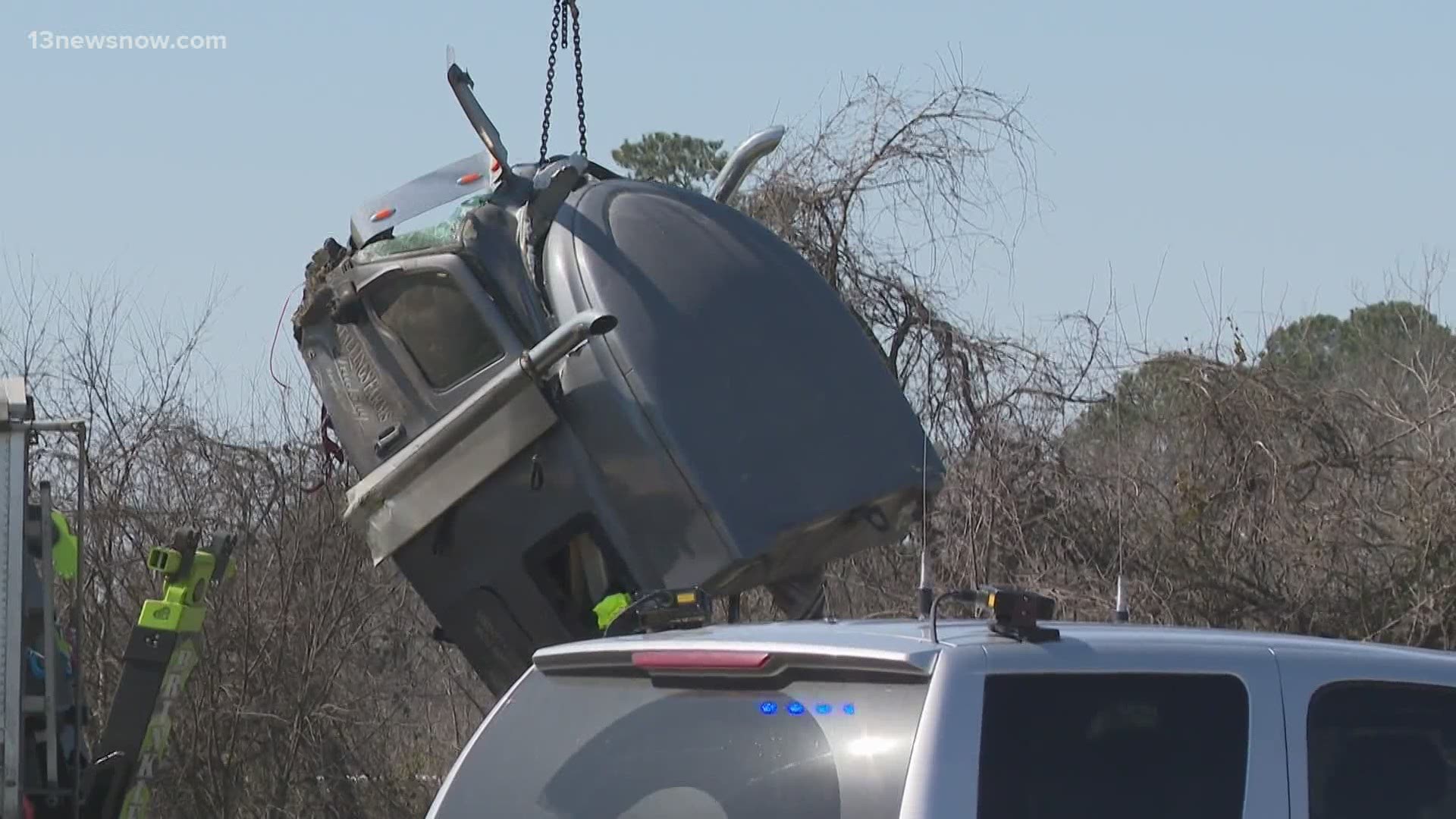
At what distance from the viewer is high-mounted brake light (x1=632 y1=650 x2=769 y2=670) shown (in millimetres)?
3535

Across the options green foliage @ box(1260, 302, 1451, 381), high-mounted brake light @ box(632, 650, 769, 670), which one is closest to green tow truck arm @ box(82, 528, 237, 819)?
high-mounted brake light @ box(632, 650, 769, 670)

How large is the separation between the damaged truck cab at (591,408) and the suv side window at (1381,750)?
2.98m

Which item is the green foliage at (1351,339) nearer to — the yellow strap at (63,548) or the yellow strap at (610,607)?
the yellow strap at (610,607)

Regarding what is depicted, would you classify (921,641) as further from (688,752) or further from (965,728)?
(688,752)

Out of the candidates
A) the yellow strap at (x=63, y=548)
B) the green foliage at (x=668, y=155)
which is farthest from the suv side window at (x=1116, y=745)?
the green foliage at (x=668, y=155)

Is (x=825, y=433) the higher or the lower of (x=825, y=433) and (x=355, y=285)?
the lower

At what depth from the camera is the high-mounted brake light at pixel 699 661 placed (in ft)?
11.6

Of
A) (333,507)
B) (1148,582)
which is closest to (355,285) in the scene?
(333,507)

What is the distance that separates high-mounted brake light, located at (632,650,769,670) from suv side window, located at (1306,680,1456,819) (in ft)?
3.49

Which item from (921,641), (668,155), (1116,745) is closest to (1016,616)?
(921,641)

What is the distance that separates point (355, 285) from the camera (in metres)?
7.50

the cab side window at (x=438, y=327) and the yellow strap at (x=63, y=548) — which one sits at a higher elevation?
the cab side window at (x=438, y=327)

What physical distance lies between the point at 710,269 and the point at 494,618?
149 centimetres

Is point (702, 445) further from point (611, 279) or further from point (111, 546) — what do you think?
point (111, 546)
